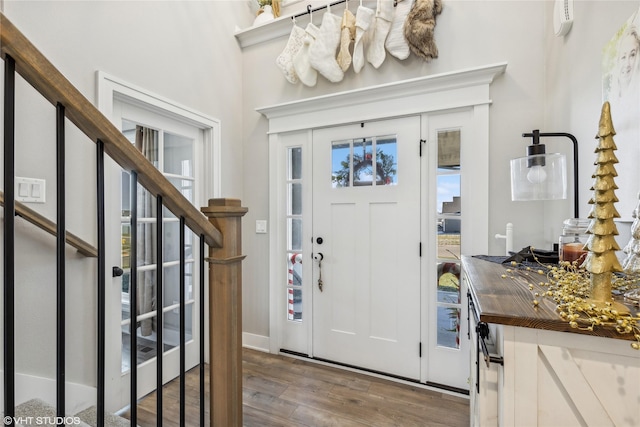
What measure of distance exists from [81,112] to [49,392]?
1577 millimetres

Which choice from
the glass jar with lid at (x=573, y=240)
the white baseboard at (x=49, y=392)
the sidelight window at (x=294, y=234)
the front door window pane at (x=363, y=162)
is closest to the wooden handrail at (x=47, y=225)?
the white baseboard at (x=49, y=392)

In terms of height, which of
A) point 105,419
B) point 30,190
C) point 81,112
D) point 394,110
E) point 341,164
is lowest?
point 105,419

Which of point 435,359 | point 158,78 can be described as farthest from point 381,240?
point 158,78

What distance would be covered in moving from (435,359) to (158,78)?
105 inches

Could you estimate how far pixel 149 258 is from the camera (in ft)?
6.93

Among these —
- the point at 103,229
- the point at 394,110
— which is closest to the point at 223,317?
the point at 103,229

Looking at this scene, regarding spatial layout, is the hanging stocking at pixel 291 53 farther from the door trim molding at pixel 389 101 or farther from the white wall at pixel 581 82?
the white wall at pixel 581 82

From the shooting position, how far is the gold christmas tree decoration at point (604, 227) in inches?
25.6

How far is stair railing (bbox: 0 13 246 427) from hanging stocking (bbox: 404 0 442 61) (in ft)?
5.79

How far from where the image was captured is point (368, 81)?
2316mm

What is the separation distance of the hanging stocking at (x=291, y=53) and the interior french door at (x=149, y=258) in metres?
0.85

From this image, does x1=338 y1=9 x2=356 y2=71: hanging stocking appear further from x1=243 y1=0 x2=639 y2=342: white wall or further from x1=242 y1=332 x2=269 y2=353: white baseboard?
x1=242 y1=332 x2=269 y2=353: white baseboard

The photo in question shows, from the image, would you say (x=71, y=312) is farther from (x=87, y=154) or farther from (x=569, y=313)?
(x=569, y=313)

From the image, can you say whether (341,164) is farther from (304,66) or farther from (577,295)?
(577,295)
